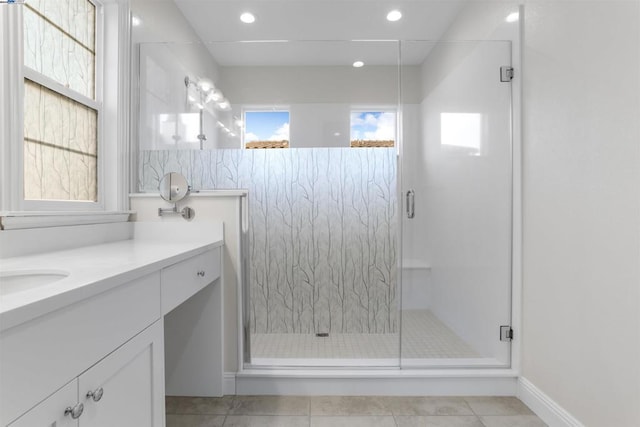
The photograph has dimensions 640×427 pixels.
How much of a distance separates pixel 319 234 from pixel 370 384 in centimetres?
93

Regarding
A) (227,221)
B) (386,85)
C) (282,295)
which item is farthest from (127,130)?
(386,85)

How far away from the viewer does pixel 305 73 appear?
2.25m

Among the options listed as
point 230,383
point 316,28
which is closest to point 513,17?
point 316,28

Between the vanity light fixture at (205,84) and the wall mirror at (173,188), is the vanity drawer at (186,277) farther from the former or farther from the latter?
the vanity light fixture at (205,84)

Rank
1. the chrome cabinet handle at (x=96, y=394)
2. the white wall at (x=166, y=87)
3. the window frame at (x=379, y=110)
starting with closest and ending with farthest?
1. the chrome cabinet handle at (x=96, y=394)
2. the white wall at (x=166, y=87)
3. the window frame at (x=379, y=110)

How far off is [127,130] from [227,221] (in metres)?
0.78

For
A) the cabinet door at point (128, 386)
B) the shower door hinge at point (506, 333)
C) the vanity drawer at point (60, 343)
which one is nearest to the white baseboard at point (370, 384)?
the shower door hinge at point (506, 333)

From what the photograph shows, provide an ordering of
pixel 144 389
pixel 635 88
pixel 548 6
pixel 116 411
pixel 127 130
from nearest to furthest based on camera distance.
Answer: pixel 116 411, pixel 144 389, pixel 635 88, pixel 548 6, pixel 127 130

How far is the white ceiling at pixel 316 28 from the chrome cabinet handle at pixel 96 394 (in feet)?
6.39

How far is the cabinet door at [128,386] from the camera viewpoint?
2.64ft

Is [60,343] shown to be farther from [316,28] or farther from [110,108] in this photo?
[316,28]

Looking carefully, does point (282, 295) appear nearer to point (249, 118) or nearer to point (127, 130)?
point (249, 118)

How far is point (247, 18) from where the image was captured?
8.59 feet

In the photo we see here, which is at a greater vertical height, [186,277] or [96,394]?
[186,277]
